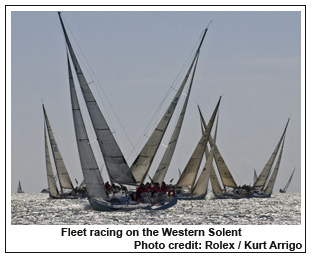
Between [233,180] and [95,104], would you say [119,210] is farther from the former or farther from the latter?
[233,180]

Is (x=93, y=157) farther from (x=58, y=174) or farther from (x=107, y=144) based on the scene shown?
(x=58, y=174)

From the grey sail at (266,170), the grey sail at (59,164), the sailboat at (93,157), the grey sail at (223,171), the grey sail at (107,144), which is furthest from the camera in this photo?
the grey sail at (266,170)

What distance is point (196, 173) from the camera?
2926 inches

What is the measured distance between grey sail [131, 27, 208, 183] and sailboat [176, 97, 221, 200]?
1265 cm

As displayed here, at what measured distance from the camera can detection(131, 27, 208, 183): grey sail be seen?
5869cm

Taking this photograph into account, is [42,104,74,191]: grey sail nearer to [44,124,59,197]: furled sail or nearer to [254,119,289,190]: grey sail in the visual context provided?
[44,124,59,197]: furled sail

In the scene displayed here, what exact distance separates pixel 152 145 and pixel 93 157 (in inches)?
310

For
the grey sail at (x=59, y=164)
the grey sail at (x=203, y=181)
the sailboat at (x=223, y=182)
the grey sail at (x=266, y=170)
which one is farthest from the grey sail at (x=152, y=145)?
the grey sail at (x=266, y=170)

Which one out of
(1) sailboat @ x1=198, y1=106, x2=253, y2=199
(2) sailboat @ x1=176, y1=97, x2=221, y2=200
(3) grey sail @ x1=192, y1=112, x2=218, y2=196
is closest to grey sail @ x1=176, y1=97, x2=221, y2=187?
(2) sailboat @ x1=176, y1=97, x2=221, y2=200

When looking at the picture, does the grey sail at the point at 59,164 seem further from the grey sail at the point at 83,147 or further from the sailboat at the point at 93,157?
the grey sail at the point at 83,147

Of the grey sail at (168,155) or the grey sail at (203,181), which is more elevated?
the grey sail at (168,155)

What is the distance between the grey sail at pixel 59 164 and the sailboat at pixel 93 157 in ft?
99.3

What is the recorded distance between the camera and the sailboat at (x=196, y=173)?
243 ft

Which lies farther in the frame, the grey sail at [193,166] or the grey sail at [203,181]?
the grey sail at [203,181]
